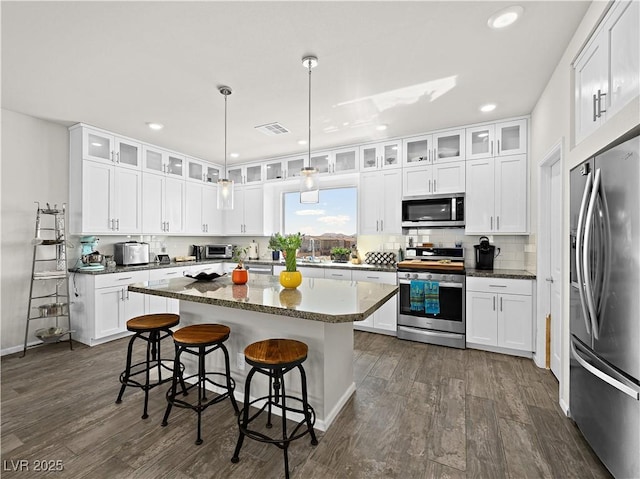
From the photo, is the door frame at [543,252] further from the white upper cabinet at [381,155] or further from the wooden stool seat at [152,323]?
the wooden stool seat at [152,323]

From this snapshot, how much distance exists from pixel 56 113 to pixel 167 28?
2.46 metres

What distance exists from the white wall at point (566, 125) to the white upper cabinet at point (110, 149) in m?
5.04

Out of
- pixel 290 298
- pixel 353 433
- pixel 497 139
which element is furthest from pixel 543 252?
pixel 290 298

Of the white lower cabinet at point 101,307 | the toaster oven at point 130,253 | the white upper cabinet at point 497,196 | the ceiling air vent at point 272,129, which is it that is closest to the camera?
the white upper cabinet at point 497,196

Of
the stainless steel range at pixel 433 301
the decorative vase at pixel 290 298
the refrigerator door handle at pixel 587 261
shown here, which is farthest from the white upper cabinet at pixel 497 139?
the decorative vase at pixel 290 298

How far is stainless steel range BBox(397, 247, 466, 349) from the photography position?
3.68 meters

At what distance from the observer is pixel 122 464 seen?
1.81 m

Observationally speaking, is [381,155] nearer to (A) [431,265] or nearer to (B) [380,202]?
(B) [380,202]

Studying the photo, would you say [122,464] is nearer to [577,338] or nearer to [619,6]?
[577,338]

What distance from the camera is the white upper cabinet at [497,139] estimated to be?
12.0ft

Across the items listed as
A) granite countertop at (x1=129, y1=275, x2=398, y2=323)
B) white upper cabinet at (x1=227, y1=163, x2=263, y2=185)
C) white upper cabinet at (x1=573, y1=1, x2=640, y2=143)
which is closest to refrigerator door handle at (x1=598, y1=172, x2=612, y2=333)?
white upper cabinet at (x1=573, y1=1, x2=640, y2=143)

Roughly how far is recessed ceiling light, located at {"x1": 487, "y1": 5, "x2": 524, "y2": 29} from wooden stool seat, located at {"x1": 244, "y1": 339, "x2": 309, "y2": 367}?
2509 millimetres

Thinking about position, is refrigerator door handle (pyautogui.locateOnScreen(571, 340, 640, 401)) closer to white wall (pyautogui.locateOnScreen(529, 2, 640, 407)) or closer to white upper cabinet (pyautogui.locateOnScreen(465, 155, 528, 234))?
white wall (pyautogui.locateOnScreen(529, 2, 640, 407))

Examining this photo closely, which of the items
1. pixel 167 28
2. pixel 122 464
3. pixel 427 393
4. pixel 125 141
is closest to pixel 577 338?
pixel 427 393
